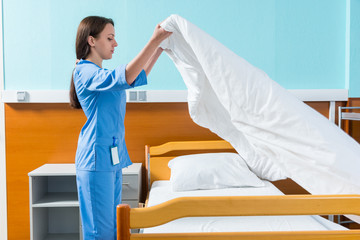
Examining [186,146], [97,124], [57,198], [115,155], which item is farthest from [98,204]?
[186,146]

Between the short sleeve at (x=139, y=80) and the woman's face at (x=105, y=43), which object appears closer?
the short sleeve at (x=139, y=80)

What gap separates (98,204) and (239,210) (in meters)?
0.77

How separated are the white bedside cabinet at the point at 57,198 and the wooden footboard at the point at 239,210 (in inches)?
51.8

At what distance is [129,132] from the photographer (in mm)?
2598

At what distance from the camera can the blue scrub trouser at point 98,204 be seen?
1.47 meters

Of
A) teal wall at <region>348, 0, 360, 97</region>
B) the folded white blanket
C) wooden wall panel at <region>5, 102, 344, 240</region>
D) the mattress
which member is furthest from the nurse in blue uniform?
teal wall at <region>348, 0, 360, 97</region>

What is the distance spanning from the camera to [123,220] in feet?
2.99

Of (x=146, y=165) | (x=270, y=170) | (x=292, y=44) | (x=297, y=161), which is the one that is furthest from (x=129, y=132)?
(x=297, y=161)

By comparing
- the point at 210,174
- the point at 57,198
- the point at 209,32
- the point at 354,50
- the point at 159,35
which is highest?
the point at 209,32

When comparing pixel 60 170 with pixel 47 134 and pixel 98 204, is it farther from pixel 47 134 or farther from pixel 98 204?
pixel 98 204

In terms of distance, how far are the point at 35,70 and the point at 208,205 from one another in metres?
2.11

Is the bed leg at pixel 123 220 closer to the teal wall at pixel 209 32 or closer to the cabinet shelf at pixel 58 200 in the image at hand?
the cabinet shelf at pixel 58 200

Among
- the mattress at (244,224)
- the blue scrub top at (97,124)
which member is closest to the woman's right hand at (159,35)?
the blue scrub top at (97,124)

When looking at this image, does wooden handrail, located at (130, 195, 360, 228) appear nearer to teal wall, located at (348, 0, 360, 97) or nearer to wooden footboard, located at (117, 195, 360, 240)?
wooden footboard, located at (117, 195, 360, 240)
